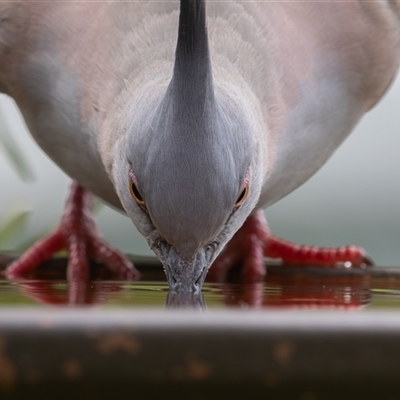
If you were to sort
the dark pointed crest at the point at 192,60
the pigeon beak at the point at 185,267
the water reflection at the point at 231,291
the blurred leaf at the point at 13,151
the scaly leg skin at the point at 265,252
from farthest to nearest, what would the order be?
the blurred leaf at the point at 13,151 → the scaly leg skin at the point at 265,252 → the pigeon beak at the point at 185,267 → the dark pointed crest at the point at 192,60 → the water reflection at the point at 231,291

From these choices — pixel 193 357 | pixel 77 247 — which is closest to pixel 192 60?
pixel 193 357

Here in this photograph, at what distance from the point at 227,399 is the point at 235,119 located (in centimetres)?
91

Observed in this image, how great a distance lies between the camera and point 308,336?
0.59 meters

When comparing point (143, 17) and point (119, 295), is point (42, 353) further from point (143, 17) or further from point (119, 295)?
point (143, 17)

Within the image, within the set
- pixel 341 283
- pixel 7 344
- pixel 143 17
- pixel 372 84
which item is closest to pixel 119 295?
pixel 7 344

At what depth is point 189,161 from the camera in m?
Answer: 1.33

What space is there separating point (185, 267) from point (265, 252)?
106cm

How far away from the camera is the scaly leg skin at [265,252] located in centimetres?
226

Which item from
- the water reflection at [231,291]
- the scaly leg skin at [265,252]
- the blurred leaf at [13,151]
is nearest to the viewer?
the water reflection at [231,291]

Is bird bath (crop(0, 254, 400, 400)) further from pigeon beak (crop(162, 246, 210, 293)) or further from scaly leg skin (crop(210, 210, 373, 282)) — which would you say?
scaly leg skin (crop(210, 210, 373, 282))

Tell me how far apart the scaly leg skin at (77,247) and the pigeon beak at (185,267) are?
471 millimetres

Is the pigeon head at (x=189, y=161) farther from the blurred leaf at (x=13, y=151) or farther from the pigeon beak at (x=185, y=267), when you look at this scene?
the blurred leaf at (x=13, y=151)

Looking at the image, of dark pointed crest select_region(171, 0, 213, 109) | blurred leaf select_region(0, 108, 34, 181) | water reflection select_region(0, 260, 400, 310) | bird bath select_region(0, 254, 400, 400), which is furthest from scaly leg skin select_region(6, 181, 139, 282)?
bird bath select_region(0, 254, 400, 400)

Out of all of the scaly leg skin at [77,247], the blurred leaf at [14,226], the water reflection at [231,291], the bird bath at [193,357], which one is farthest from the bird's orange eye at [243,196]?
the blurred leaf at [14,226]
